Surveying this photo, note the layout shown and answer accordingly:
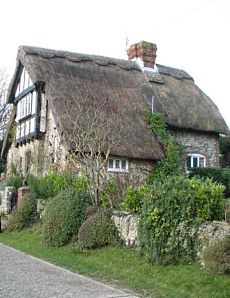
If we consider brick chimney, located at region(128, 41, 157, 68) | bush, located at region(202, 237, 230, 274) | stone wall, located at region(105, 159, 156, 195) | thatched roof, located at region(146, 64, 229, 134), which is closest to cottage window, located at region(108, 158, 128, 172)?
stone wall, located at region(105, 159, 156, 195)

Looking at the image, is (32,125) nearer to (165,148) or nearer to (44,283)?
(165,148)

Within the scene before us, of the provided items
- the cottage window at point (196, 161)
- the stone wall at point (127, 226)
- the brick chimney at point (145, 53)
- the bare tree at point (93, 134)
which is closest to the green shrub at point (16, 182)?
the bare tree at point (93, 134)

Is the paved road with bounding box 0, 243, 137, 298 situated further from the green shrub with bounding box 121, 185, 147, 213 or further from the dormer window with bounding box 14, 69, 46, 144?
the dormer window with bounding box 14, 69, 46, 144

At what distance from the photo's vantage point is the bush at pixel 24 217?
17812 mm

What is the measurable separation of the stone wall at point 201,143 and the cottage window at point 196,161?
0.17 meters

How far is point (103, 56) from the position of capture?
2838cm

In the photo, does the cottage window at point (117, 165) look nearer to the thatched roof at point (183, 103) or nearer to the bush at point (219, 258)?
the thatched roof at point (183, 103)

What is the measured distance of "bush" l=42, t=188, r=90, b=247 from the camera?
13852mm

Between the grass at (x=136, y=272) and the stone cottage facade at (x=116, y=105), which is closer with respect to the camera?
the grass at (x=136, y=272)

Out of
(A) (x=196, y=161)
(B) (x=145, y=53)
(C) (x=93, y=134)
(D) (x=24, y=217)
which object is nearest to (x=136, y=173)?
(A) (x=196, y=161)

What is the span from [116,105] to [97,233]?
11877 mm

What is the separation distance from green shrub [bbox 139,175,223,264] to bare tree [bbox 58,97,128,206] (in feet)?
12.4

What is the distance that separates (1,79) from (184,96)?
2331 cm

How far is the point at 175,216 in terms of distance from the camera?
10414 millimetres
